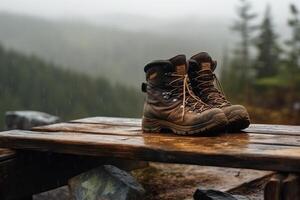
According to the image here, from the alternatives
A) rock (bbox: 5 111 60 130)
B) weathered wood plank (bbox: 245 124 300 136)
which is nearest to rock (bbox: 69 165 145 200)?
weathered wood plank (bbox: 245 124 300 136)

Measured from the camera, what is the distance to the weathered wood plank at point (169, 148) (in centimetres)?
231

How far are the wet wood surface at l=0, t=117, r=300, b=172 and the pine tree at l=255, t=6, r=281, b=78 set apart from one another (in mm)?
→ 28765

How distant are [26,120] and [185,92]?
3904 mm

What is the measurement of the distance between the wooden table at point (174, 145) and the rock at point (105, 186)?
284mm

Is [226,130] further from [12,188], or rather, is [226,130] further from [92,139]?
[12,188]

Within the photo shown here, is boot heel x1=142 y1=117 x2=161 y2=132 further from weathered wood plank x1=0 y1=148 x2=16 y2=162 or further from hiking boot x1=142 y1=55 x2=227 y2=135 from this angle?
weathered wood plank x1=0 y1=148 x2=16 y2=162

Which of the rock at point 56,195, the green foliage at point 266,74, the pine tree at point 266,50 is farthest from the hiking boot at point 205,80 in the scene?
the pine tree at point 266,50

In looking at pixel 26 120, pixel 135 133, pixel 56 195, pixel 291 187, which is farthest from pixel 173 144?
pixel 26 120

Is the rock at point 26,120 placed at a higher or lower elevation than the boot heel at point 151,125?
lower

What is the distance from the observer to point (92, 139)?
3.01 meters

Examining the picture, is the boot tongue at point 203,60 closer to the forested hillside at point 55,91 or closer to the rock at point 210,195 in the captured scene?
the rock at point 210,195

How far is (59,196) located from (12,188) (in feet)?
3.70

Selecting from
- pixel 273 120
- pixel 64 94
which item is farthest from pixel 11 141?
pixel 64 94

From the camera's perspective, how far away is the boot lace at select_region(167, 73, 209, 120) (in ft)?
9.92
